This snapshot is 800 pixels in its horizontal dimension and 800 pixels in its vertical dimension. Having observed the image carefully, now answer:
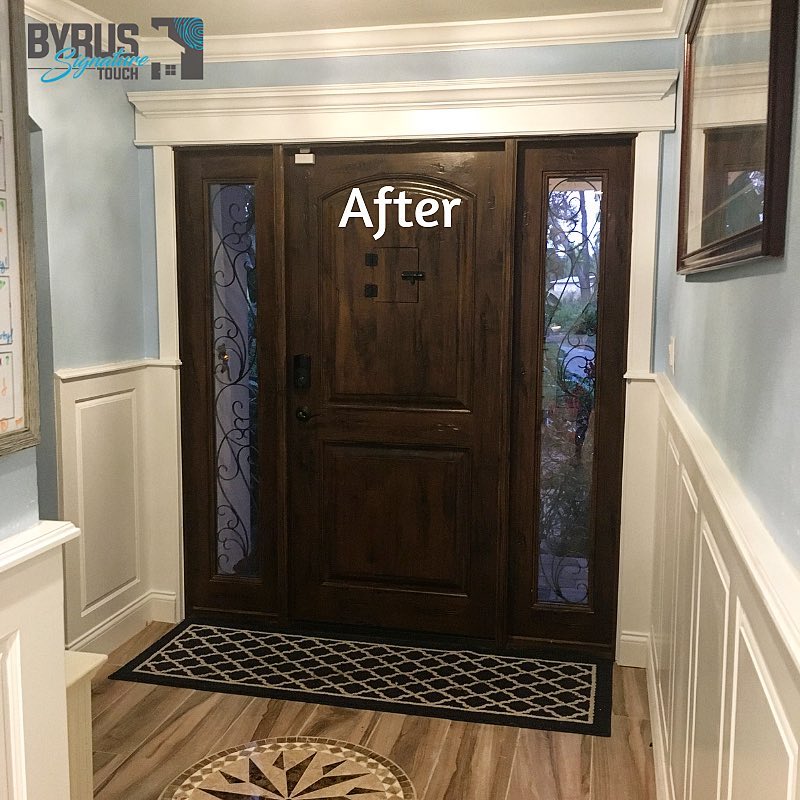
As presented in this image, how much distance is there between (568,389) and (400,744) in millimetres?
1444

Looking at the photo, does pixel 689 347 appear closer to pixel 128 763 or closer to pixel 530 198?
pixel 530 198

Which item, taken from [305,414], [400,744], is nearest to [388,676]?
[400,744]

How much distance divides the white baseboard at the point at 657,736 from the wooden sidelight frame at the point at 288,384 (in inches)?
15.0

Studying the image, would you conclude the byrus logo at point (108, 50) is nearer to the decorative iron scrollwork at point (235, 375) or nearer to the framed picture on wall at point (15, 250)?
the decorative iron scrollwork at point (235, 375)

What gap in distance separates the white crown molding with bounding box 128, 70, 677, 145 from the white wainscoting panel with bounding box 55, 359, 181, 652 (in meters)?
1.00

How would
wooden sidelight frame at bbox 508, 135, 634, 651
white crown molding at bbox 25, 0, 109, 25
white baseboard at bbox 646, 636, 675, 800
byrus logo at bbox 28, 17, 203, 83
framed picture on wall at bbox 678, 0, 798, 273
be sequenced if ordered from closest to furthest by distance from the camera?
framed picture on wall at bbox 678, 0, 798, 273
white baseboard at bbox 646, 636, 675, 800
white crown molding at bbox 25, 0, 109, 25
byrus logo at bbox 28, 17, 203, 83
wooden sidelight frame at bbox 508, 135, 634, 651

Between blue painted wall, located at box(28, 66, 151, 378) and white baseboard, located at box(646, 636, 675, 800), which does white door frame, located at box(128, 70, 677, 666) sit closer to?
blue painted wall, located at box(28, 66, 151, 378)

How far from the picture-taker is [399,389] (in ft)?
11.6

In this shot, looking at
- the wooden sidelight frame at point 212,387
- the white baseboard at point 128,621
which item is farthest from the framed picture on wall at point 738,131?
the white baseboard at point 128,621

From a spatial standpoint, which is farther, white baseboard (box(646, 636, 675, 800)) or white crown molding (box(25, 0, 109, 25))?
white crown molding (box(25, 0, 109, 25))

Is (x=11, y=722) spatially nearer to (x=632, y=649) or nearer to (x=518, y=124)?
(x=632, y=649)

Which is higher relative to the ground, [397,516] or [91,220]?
[91,220]

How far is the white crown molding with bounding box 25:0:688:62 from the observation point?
310cm

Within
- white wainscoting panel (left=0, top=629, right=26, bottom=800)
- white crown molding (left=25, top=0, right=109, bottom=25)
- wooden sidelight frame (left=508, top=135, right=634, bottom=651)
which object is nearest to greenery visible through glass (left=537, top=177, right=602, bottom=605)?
wooden sidelight frame (left=508, top=135, right=634, bottom=651)
